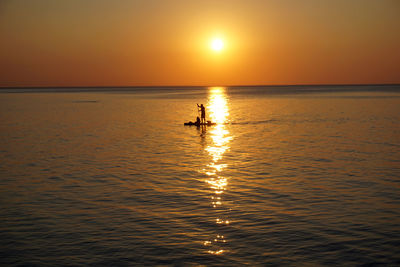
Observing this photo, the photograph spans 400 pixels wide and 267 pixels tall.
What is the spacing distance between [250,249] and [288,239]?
1.46 metres

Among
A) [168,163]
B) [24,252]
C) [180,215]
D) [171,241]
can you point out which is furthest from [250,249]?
[168,163]

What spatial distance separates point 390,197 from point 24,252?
14.3 m

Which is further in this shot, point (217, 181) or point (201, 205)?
point (217, 181)

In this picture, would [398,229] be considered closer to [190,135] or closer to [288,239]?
[288,239]

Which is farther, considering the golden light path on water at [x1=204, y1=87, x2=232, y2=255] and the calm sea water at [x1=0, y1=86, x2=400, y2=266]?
the golden light path on water at [x1=204, y1=87, x2=232, y2=255]

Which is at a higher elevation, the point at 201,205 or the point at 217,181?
the point at 217,181

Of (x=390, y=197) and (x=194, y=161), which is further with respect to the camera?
(x=194, y=161)

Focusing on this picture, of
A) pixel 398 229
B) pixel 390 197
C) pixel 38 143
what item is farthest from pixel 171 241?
pixel 38 143

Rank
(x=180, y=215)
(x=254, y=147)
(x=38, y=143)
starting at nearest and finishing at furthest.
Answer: (x=180, y=215)
(x=254, y=147)
(x=38, y=143)

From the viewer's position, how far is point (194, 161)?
85.4 feet

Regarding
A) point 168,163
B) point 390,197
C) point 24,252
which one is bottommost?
point 24,252

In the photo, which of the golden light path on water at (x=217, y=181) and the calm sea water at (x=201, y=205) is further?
the golden light path on water at (x=217, y=181)

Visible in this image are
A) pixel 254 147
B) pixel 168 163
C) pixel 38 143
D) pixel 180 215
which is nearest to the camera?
pixel 180 215

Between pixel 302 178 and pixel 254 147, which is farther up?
pixel 254 147
